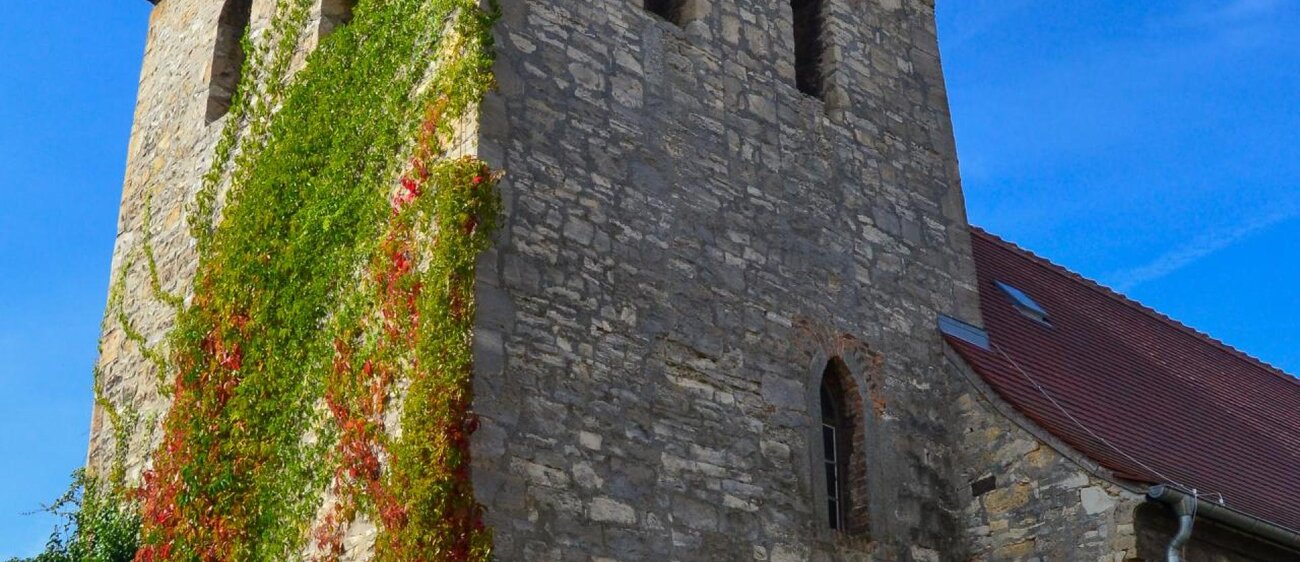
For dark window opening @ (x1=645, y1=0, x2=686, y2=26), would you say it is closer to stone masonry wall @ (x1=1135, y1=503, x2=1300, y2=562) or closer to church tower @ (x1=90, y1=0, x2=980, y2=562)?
church tower @ (x1=90, y1=0, x2=980, y2=562)

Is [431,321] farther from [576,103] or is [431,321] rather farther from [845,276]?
[845,276]

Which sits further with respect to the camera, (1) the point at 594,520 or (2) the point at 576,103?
(2) the point at 576,103

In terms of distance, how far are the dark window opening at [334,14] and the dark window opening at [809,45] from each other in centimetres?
325

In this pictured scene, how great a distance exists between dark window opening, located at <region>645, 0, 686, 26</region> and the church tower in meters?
0.03

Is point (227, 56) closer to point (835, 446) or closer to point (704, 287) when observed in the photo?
point (704, 287)

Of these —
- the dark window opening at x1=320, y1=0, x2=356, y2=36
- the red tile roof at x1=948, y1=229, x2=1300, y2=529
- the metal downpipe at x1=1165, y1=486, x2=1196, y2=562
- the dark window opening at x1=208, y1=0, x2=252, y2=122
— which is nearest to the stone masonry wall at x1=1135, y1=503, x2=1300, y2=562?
the metal downpipe at x1=1165, y1=486, x2=1196, y2=562

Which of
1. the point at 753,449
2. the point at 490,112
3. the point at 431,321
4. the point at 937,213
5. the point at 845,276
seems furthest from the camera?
the point at 937,213

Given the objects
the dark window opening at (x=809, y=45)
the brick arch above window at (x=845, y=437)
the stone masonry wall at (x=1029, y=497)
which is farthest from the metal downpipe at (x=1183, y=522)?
the dark window opening at (x=809, y=45)

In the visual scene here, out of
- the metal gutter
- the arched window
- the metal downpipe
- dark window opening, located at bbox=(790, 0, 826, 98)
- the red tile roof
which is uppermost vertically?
dark window opening, located at bbox=(790, 0, 826, 98)

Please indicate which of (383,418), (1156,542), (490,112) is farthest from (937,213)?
(383,418)

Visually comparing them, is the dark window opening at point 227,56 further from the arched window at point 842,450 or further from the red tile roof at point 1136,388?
the red tile roof at point 1136,388

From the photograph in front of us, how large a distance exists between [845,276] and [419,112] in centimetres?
322

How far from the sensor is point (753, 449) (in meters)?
9.43

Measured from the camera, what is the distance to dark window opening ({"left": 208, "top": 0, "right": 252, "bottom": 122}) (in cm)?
1153
